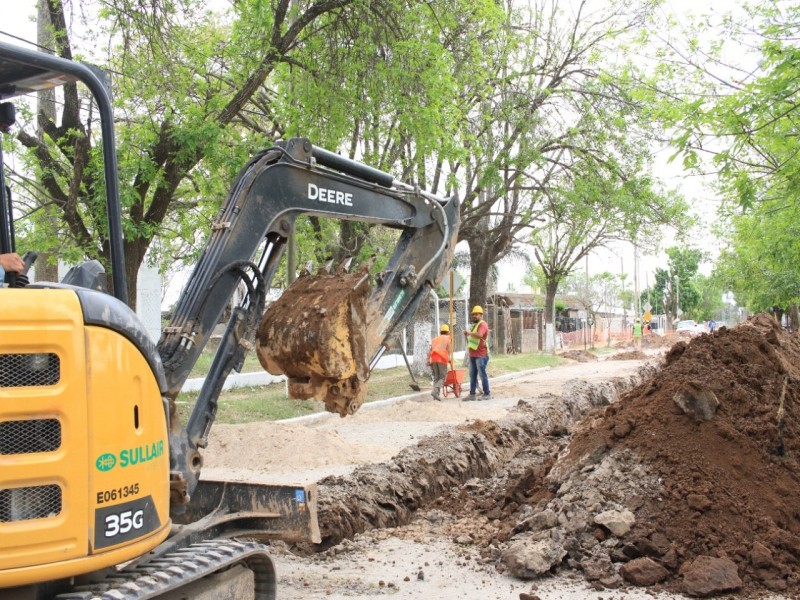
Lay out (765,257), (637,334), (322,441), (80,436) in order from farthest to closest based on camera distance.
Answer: (637,334), (765,257), (322,441), (80,436)

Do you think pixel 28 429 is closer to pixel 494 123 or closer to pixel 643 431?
pixel 643 431

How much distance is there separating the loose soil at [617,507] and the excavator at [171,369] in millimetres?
1380

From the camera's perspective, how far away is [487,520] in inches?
288

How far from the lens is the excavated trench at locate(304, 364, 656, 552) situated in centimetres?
718

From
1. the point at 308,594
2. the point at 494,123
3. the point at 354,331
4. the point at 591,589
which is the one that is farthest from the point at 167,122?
the point at 494,123

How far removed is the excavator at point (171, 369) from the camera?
118 inches

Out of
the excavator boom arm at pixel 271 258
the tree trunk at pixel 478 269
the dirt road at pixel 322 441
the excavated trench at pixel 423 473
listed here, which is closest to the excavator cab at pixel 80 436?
the excavator boom arm at pixel 271 258

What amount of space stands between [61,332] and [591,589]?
13.3 feet

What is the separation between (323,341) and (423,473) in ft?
13.6

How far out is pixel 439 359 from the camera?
1722 centimetres

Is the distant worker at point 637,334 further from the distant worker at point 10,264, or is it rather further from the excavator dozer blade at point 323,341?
the distant worker at point 10,264

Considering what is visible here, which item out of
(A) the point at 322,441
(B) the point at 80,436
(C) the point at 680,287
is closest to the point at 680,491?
(B) the point at 80,436

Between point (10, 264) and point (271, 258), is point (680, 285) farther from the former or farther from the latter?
point (10, 264)

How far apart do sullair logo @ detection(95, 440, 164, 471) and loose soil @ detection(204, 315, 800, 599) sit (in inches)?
91.3
